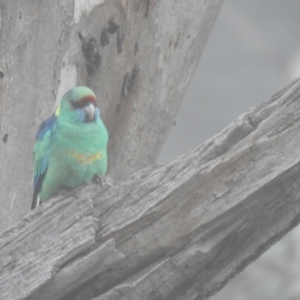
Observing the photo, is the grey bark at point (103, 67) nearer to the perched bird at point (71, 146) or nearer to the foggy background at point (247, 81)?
the perched bird at point (71, 146)

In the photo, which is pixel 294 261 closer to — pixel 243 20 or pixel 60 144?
pixel 243 20

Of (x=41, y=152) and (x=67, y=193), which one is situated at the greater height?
(x=41, y=152)

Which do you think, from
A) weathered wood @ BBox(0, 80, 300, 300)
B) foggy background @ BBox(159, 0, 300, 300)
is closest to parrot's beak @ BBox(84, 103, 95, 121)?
weathered wood @ BBox(0, 80, 300, 300)

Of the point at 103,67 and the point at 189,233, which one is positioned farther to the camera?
the point at 103,67

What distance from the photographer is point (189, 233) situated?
3537 mm

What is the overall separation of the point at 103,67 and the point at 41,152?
75 cm

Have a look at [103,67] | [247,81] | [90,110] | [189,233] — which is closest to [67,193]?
[90,110]

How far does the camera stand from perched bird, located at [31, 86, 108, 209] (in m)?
4.50

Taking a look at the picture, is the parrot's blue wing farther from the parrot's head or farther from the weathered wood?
the weathered wood

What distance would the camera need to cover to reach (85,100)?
4570 millimetres

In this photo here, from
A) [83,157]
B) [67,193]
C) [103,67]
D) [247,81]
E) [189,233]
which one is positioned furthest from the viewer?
[247,81]

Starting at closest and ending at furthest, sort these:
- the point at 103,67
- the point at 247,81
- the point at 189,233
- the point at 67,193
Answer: the point at 189,233, the point at 67,193, the point at 103,67, the point at 247,81

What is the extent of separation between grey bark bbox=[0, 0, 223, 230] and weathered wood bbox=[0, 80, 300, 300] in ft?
3.94

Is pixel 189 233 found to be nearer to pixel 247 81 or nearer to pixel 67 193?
pixel 67 193
